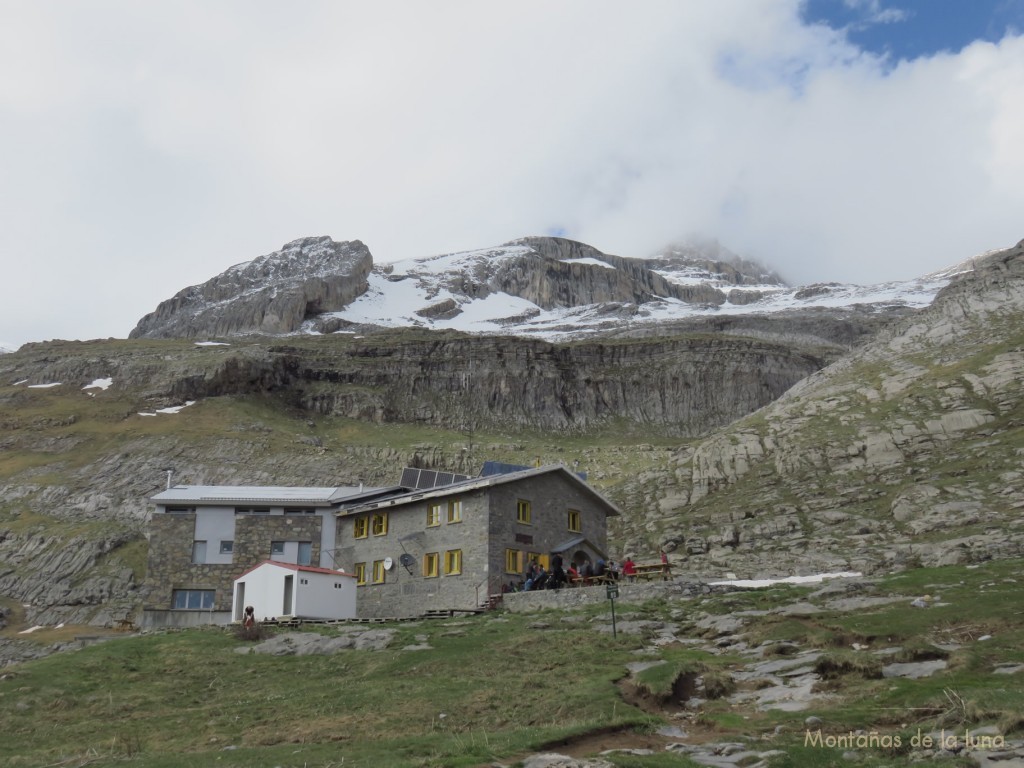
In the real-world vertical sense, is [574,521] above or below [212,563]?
above

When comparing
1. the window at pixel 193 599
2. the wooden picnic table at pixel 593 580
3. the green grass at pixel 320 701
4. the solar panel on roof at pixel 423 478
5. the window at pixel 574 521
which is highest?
the solar panel on roof at pixel 423 478

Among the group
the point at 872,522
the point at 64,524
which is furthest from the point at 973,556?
the point at 64,524

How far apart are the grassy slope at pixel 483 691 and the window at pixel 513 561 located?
795cm

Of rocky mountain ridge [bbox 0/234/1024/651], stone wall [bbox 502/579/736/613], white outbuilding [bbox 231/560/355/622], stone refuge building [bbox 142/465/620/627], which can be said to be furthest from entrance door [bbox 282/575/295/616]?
rocky mountain ridge [bbox 0/234/1024/651]

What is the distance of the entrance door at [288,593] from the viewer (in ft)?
140

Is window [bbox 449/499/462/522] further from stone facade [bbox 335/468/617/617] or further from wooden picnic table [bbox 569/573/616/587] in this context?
wooden picnic table [bbox 569/573/616/587]

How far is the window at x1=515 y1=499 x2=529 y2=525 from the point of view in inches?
1849

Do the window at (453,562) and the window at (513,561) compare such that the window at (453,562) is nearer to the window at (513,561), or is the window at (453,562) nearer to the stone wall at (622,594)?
the window at (513,561)

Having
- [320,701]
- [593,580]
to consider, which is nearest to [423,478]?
[593,580]

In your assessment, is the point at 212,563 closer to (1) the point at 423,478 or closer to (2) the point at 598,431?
(1) the point at 423,478

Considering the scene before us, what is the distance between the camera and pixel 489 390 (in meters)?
161

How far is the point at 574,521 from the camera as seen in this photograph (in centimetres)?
5141

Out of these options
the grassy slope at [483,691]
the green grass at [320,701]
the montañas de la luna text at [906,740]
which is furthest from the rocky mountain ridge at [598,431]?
the montañas de la luna text at [906,740]

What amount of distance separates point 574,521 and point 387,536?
10561mm
